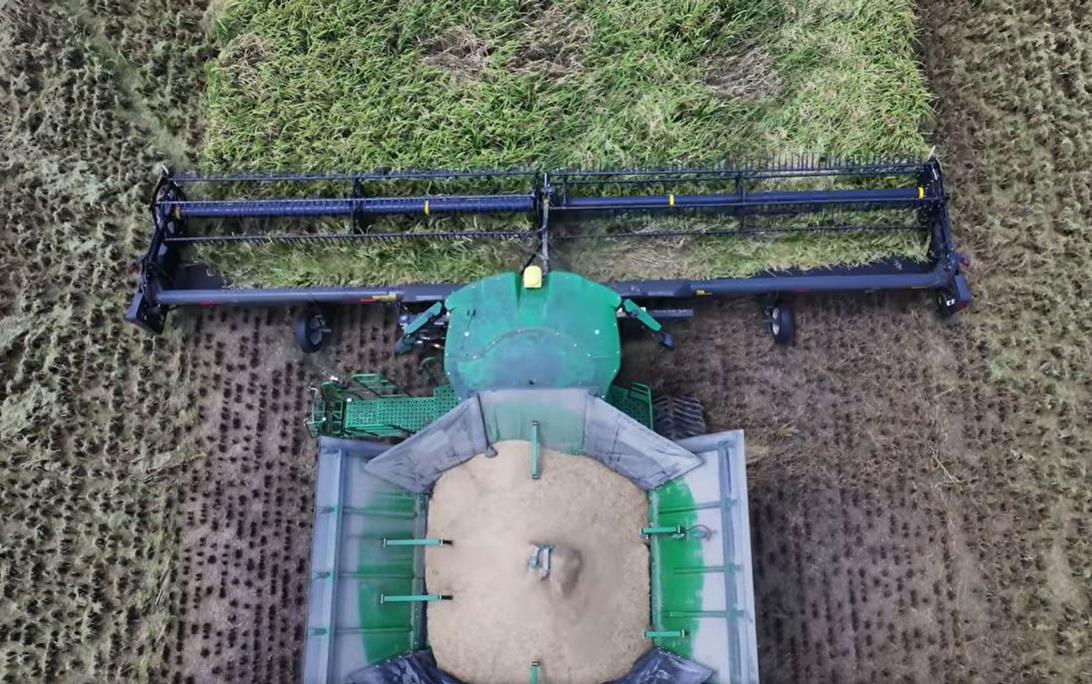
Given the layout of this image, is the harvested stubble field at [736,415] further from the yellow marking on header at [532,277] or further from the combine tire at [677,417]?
the yellow marking on header at [532,277]

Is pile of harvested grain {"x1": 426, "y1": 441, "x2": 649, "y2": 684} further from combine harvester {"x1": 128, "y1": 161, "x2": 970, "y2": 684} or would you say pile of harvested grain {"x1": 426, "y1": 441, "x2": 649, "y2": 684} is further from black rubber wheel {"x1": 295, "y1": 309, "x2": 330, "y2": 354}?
black rubber wheel {"x1": 295, "y1": 309, "x2": 330, "y2": 354}

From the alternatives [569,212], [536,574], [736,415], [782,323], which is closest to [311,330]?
[569,212]

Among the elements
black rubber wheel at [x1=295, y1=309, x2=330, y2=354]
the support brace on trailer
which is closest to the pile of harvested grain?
the support brace on trailer

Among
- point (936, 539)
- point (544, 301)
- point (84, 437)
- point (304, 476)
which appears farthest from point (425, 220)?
point (936, 539)

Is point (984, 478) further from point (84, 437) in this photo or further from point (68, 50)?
point (68, 50)

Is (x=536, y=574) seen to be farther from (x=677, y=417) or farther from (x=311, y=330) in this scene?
(x=311, y=330)

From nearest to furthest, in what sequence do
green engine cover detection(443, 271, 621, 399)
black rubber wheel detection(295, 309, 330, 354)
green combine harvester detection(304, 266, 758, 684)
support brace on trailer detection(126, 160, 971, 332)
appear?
green combine harvester detection(304, 266, 758, 684), green engine cover detection(443, 271, 621, 399), support brace on trailer detection(126, 160, 971, 332), black rubber wheel detection(295, 309, 330, 354)
